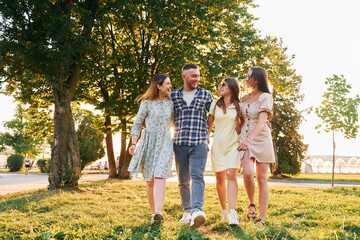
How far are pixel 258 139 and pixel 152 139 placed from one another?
1.61 meters

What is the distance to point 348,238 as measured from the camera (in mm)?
3459

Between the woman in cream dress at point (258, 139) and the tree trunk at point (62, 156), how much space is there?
6921 mm

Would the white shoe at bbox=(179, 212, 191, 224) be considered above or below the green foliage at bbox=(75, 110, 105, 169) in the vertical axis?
below

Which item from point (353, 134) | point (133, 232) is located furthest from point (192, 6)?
point (133, 232)

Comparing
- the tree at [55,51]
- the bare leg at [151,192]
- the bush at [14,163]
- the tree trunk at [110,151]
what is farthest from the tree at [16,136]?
the bare leg at [151,192]

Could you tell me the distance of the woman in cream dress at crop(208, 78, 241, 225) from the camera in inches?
183

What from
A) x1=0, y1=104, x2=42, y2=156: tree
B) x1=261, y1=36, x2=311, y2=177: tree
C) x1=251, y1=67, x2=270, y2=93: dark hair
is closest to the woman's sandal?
x1=251, y1=67, x2=270, y2=93: dark hair

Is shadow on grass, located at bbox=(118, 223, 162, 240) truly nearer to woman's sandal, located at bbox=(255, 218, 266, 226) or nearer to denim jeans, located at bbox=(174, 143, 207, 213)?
denim jeans, located at bbox=(174, 143, 207, 213)

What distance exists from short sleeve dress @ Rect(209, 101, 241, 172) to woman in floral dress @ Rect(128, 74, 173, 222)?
70cm

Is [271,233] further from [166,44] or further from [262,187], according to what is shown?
[166,44]

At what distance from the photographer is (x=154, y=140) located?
4789mm

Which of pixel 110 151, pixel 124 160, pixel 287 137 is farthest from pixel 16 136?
pixel 287 137

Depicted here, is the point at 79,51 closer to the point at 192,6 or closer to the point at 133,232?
the point at 192,6

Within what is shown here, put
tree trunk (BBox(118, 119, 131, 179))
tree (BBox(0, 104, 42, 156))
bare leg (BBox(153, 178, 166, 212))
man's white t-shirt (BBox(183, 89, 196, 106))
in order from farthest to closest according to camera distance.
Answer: tree (BBox(0, 104, 42, 156))
tree trunk (BBox(118, 119, 131, 179))
man's white t-shirt (BBox(183, 89, 196, 106))
bare leg (BBox(153, 178, 166, 212))
